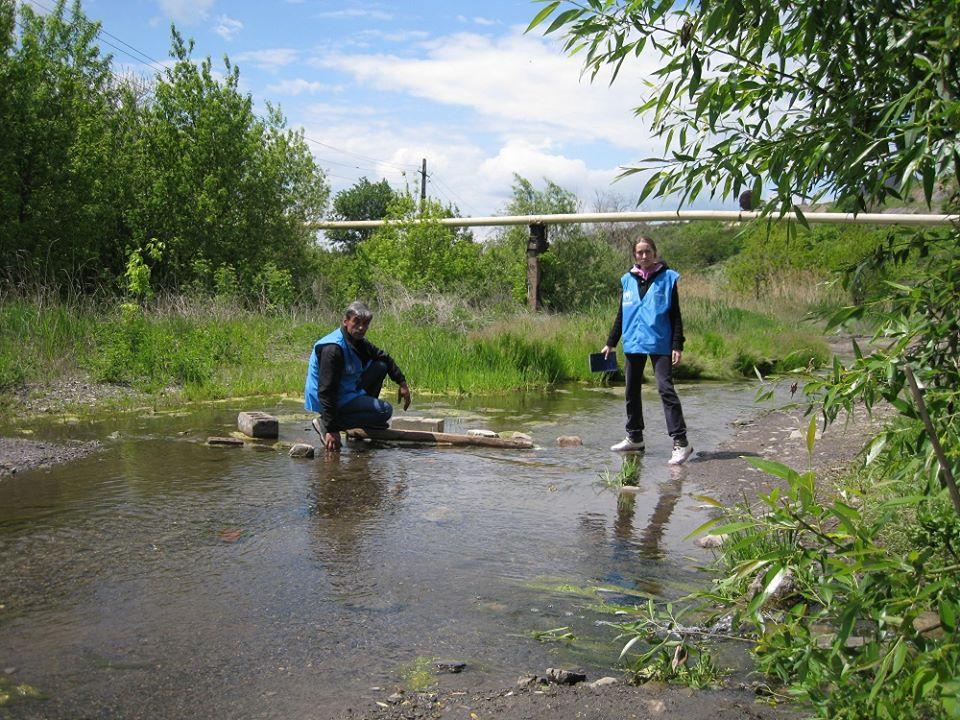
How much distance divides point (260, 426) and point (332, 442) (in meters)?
1.07

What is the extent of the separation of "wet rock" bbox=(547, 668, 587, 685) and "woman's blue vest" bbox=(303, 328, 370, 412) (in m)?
5.46

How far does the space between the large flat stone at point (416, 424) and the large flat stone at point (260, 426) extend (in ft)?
4.03

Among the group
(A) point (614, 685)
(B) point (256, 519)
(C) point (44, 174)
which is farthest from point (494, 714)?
(C) point (44, 174)

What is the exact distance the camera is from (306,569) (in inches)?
216

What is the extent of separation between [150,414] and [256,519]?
5.05m

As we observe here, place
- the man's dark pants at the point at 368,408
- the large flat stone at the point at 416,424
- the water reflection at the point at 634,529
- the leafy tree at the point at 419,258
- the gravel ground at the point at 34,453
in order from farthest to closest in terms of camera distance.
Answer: the leafy tree at the point at 419,258, the large flat stone at the point at 416,424, the man's dark pants at the point at 368,408, the gravel ground at the point at 34,453, the water reflection at the point at 634,529

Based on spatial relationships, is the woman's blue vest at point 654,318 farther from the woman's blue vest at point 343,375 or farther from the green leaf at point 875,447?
the green leaf at point 875,447

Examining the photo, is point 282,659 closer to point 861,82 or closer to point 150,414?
point 861,82

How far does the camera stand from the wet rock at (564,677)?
3855 millimetres

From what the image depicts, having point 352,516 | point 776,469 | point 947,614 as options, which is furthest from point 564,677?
point 352,516

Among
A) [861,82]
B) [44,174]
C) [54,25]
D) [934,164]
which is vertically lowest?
[934,164]

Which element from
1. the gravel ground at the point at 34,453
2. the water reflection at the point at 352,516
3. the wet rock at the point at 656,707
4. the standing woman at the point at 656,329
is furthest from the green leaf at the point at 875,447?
the gravel ground at the point at 34,453

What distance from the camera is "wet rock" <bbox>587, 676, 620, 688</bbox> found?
3.80 m

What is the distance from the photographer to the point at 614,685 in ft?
12.5
